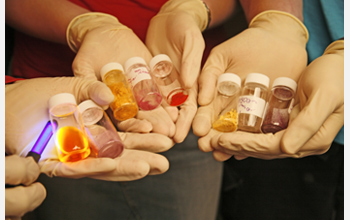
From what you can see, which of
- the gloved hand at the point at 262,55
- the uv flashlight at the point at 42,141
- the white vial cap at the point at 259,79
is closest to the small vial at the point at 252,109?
the white vial cap at the point at 259,79

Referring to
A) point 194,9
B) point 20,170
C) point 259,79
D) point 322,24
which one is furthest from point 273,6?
point 20,170

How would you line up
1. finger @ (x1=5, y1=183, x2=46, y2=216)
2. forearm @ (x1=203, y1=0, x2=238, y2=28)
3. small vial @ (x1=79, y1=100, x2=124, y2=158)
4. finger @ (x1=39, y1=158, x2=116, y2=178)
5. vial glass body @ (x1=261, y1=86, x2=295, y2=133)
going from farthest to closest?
forearm @ (x1=203, y1=0, x2=238, y2=28) → vial glass body @ (x1=261, y1=86, x2=295, y2=133) → small vial @ (x1=79, y1=100, x2=124, y2=158) → finger @ (x1=39, y1=158, x2=116, y2=178) → finger @ (x1=5, y1=183, x2=46, y2=216)

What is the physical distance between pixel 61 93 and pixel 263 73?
865 mm

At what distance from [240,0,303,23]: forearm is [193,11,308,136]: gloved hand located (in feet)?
0.21

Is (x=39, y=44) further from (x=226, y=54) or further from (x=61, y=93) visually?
(x=226, y=54)

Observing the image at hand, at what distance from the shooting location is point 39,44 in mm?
1659

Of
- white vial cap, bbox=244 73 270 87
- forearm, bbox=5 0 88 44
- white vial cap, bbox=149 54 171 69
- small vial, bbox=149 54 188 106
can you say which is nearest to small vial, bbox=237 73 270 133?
white vial cap, bbox=244 73 270 87

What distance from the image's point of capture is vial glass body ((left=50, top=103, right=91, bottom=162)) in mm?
1111

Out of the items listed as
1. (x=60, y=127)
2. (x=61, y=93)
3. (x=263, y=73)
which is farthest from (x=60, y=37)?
(x=263, y=73)

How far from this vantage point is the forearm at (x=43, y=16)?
1601 mm

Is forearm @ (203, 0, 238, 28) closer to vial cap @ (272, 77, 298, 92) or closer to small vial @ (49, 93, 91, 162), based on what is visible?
vial cap @ (272, 77, 298, 92)

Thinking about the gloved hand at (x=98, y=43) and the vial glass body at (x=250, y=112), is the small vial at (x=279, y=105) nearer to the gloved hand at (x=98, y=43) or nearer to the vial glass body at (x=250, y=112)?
the vial glass body at (x=250, y=112)

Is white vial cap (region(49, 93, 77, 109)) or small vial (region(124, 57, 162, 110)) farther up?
white vial cap (region(49, 93, 77, 109))

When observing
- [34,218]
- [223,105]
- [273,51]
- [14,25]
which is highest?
[14,25]
